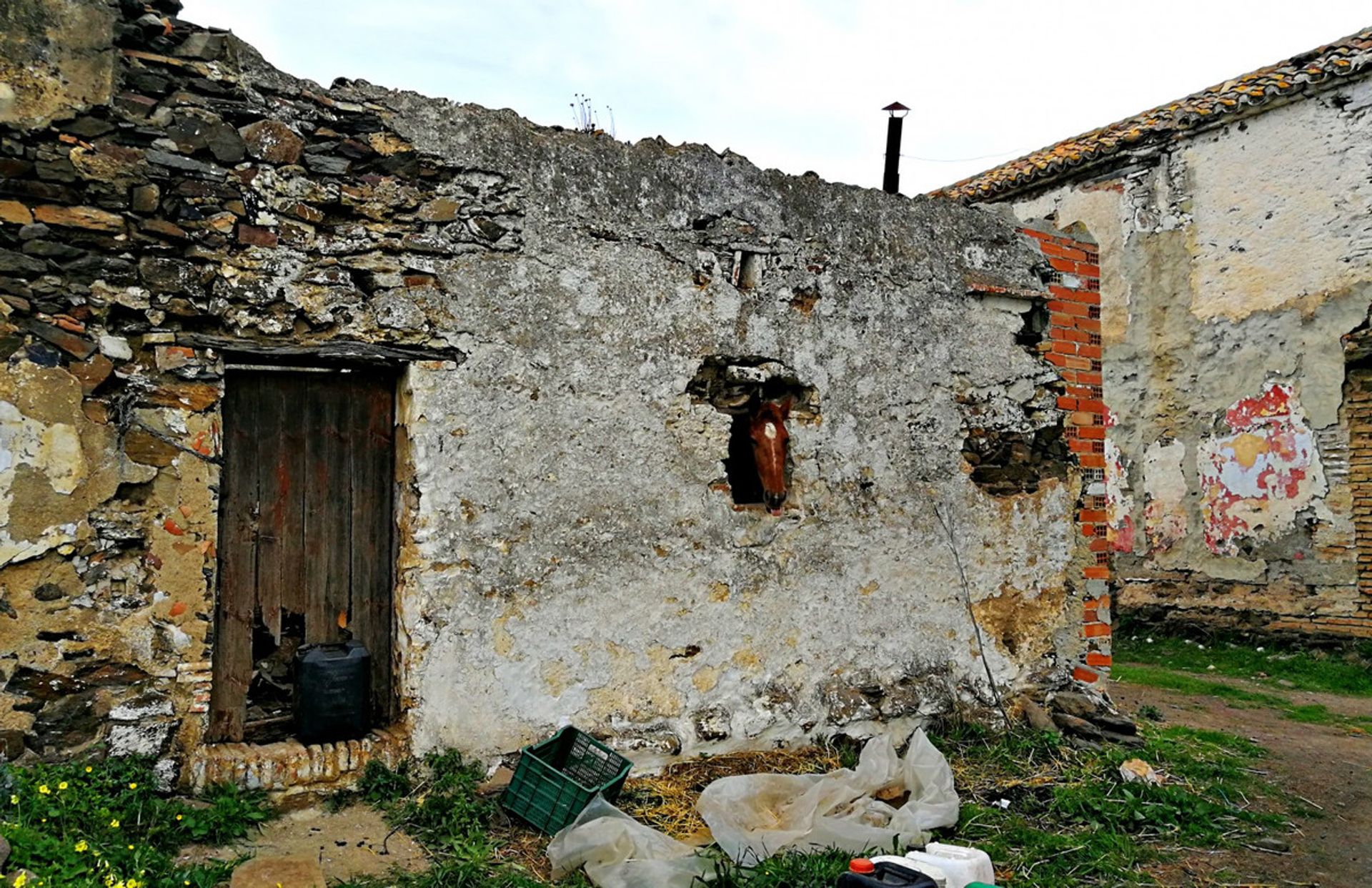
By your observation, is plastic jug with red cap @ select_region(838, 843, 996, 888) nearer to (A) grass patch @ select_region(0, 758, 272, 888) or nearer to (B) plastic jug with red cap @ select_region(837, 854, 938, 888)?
(B) plastic jug with red cap @ select_region(837, 854, 938, 888)

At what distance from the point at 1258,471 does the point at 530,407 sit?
26.4ft

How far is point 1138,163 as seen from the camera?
10.4m

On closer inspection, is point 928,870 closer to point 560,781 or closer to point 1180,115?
point 560,781

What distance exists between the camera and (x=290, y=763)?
377cm

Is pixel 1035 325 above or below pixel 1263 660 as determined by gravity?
above

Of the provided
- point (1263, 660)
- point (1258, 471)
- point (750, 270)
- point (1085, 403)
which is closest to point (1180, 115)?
point (1258, 471)

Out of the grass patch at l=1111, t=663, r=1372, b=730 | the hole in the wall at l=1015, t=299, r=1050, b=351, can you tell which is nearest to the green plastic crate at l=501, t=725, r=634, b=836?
the hole in the wall at l=1015, t=299, r=1050, b=351

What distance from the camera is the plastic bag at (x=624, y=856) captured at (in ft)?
10.9

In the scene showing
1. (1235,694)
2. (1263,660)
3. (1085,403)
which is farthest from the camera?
(1263,660)

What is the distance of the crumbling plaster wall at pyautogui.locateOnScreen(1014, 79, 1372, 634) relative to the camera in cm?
870

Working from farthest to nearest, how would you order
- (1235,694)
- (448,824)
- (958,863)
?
(1235,694) < (448,824) < (958,863)

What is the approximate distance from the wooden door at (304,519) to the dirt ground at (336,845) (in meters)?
0.51

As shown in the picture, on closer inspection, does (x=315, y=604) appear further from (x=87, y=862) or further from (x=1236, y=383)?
(x=1236, y=383)

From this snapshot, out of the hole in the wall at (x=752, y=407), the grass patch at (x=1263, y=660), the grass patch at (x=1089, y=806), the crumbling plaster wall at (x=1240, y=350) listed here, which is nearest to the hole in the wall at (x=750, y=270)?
the hole in the wall at (x=752, y=407)
